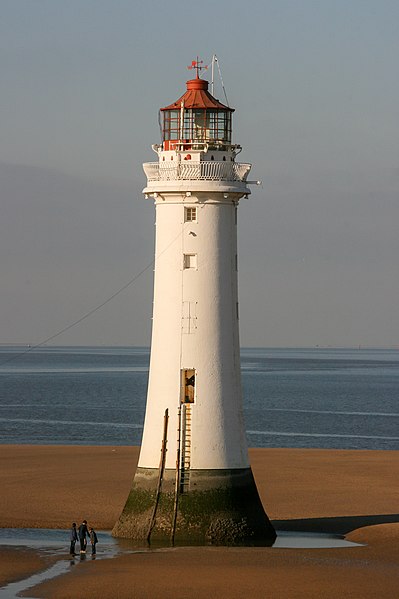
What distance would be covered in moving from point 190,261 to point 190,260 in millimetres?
26

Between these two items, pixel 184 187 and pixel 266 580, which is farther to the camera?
pixel 184 187

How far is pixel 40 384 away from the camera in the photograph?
498 feet

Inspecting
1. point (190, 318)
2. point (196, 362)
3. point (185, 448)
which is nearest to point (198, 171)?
point (190, 318)

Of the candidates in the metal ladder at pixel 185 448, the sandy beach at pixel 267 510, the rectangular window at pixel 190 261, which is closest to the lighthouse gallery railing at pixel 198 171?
the rectangular window at pixel 190 261

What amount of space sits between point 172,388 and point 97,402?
78.7 metres

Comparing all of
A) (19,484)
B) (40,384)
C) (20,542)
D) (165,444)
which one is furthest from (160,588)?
(40,384)

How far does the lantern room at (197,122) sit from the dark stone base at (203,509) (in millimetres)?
8450

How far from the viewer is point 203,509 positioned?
3628 cm

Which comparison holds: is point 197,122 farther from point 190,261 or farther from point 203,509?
point 203,509

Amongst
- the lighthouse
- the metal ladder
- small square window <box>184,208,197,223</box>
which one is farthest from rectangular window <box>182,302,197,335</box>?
small square window <box>184,208,197,223</box>

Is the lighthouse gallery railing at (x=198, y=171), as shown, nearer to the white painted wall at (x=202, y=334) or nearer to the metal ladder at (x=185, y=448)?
the white painted wall at (x=202, y=334)

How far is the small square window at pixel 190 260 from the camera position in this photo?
36312 mm

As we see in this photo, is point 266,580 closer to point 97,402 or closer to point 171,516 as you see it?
point 171,516

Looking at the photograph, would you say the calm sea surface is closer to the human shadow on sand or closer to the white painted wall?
the human shadow on sand
